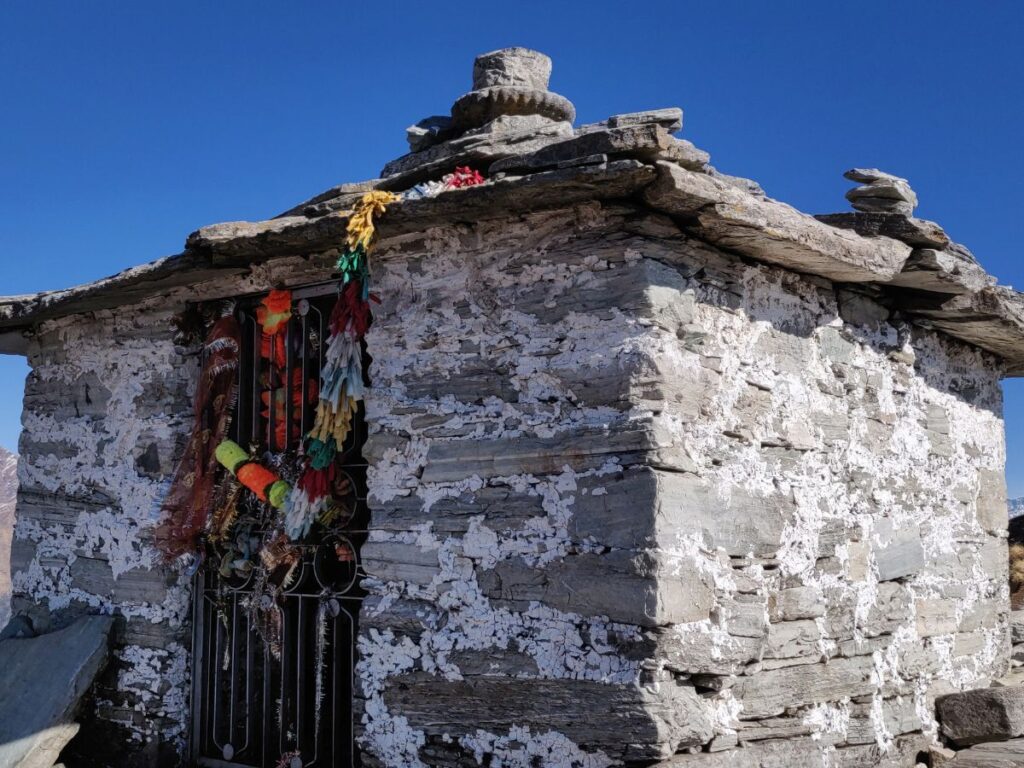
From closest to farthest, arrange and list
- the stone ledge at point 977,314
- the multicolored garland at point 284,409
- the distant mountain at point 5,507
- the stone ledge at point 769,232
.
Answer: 1. the stone ledge at point 769,232
2. the multicolored garland at point 284,409
3. the stone ledge at point 977,314
4. the distant mountain at point 5,507

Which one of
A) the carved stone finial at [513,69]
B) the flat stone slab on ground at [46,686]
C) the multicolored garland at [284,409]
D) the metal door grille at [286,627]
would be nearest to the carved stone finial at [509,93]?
the carved stone finial at [513,69]

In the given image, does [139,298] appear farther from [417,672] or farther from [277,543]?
[417,672]

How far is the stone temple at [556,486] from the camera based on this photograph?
12.8ft

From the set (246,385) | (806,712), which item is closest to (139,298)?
(246,385)

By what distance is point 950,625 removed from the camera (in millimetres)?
5414

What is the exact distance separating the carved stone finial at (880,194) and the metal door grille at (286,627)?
8.61 ft

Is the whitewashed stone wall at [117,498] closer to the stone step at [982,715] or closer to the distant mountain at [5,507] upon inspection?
the stone step at [982,715]

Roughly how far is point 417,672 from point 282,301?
6.32 feet

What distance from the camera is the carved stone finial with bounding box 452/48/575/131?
5.17m

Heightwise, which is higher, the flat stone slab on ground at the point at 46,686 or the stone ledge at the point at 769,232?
the stone ledge at the point at 769,232

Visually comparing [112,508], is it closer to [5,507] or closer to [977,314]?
[977,314]

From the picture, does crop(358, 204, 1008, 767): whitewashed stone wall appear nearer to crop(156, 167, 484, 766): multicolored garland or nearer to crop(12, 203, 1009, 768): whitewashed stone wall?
crop(12, 203, 1009, 768): whitewashed stone wall

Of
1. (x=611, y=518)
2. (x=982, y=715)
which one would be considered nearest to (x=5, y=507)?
(x=611, y=518)

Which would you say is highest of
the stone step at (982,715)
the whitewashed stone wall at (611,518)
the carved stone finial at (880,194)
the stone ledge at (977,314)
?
the carved stone finial at (880,194)
